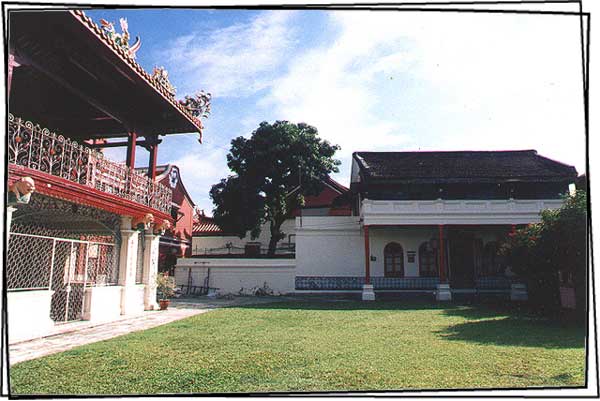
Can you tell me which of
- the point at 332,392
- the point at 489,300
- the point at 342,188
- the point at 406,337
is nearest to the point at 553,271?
the point at 406,337

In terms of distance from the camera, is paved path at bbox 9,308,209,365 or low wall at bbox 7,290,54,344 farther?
low wall at bbox 7,290,54,344

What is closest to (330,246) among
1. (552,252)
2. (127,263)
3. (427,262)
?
(427,262)

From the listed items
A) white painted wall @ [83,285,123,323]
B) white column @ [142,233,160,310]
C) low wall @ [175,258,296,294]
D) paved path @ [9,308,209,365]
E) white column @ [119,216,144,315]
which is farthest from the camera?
low wall @ [175,258,296,294]

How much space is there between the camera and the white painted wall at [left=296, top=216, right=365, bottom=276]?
1947 cm

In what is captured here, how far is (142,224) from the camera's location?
1059 centimetres

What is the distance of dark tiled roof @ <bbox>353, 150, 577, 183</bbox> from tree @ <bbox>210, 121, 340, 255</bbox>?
2.89 metres

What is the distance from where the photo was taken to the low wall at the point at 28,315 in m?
6.58

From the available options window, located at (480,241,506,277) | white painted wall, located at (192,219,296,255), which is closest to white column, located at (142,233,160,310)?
white painted wall, located at (192,219,296,255)

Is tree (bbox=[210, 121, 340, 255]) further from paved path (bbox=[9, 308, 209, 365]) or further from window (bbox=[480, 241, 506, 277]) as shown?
paved path (bbox=[9, 308, 209, 365])

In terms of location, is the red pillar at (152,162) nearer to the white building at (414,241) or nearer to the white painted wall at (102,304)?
the white painted wall at (102,304)

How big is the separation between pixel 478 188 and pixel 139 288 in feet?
50.6

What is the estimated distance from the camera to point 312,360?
5.51 m

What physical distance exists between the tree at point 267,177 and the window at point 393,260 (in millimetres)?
4992

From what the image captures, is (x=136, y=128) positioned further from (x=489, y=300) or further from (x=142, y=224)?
(x=489, y=300)
